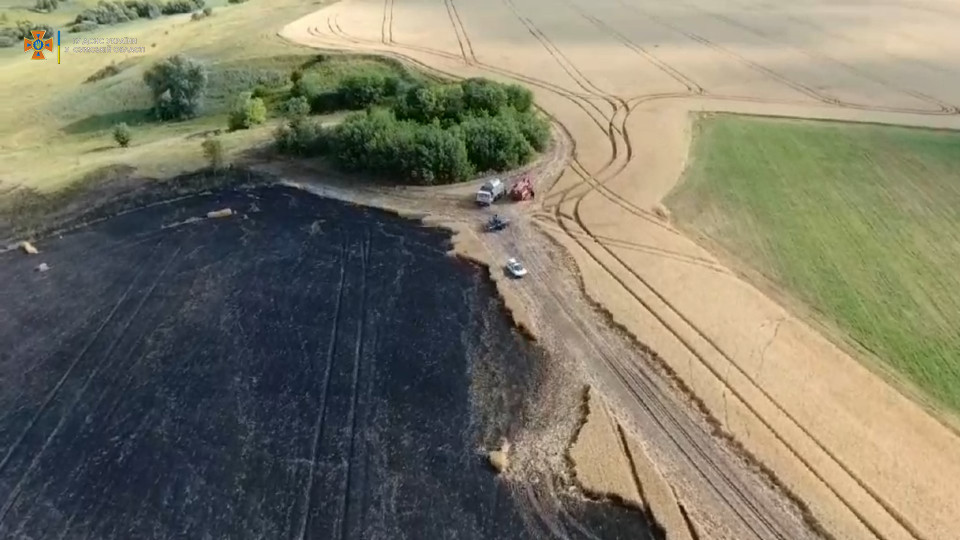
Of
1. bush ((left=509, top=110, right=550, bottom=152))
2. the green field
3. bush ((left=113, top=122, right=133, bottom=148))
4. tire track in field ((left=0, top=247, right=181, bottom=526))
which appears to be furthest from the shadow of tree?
the green field

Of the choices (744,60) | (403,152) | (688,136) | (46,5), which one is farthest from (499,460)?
(46,5)

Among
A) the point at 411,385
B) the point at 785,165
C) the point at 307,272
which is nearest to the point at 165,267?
A: the point at 307,272

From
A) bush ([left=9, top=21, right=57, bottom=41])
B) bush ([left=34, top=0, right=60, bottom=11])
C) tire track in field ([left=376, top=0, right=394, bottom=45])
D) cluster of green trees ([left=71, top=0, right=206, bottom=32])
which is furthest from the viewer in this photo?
bush ([left=34, top=0, right=60, bottom=11])

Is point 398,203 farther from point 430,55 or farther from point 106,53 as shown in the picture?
point 106,53

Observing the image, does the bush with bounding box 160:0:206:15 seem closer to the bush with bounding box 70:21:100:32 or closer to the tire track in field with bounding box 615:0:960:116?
the bush with bounding box 70:21:100:32

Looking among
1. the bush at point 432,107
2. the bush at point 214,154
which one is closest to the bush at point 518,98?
the bush at point 432,107

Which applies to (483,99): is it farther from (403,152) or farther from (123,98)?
(123,98)

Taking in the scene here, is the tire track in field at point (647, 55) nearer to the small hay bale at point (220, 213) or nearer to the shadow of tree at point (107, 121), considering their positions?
the small hay bale at point (220, 213)
